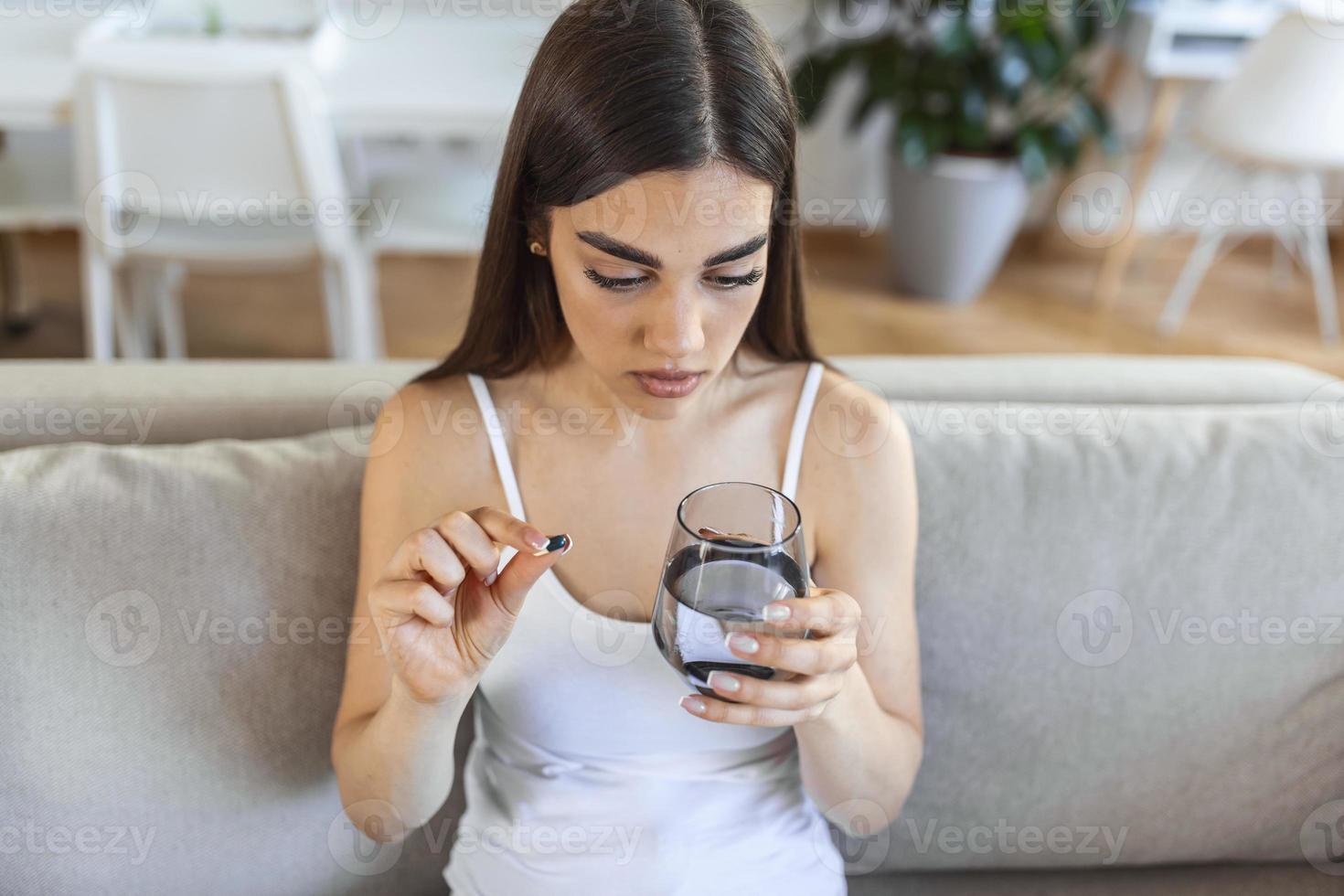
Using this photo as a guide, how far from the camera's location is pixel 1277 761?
126 cm

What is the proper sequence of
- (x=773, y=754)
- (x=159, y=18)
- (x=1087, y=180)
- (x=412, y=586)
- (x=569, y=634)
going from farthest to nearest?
1. (x=1087, y=180)
2. (x=159, y=18)
3. (x=773, y=754)
4. (x=569, y=634)
5. (x=412, y=586)

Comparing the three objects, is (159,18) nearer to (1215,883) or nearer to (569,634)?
(569,634)

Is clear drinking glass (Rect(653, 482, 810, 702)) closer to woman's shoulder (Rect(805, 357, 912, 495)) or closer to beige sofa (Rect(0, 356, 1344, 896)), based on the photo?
woman's shoulder (Rect(805, 357, 912, 495))

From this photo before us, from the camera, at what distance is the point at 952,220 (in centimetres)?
333

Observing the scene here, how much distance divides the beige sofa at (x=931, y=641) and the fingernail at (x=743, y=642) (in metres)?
0.49

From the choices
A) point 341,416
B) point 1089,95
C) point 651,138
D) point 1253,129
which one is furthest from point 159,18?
point 1253,129

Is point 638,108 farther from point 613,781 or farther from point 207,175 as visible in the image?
point 207,175

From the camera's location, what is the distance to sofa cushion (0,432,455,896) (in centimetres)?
110

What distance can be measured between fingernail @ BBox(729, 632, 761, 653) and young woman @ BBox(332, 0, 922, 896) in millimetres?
174

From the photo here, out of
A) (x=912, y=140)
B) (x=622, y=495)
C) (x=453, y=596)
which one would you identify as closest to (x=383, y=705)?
(x=453, y=596)

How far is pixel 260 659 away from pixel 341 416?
1.03 ft

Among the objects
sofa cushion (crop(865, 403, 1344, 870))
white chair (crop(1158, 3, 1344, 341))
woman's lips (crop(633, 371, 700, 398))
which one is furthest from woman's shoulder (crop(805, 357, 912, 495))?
white chair (crop(1158, 3, 1344, 341))

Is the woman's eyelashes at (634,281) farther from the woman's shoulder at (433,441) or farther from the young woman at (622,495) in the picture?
the woman's shoulder at (433,441)

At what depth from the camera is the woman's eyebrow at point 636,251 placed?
2.93ft
